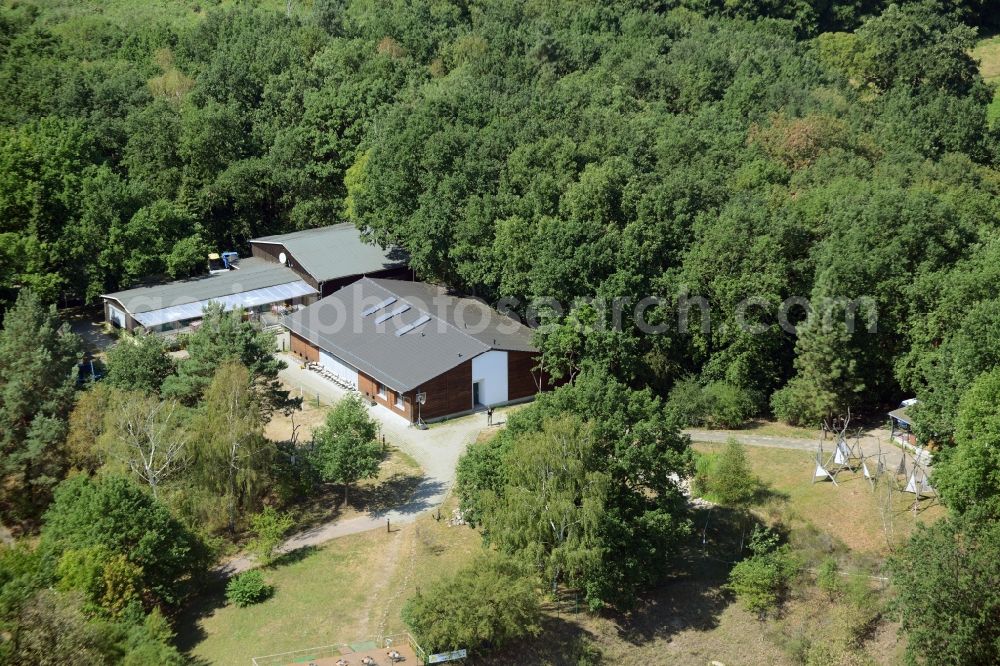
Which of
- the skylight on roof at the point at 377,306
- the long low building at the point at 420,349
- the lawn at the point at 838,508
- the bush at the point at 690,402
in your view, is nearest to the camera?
the lawn at the point at 838,508

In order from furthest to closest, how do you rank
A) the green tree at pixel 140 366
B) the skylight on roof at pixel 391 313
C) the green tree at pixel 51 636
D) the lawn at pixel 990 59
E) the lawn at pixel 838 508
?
the lawn at pixel 990 59 < the skylight on roof at pixel 391 313 < the green tree at pixel 140 366 < the lawn at pixel 838 508 < the green tree at pixel 51 636

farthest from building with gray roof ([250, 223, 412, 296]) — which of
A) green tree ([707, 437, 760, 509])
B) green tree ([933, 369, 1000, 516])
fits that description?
green tree ([933, 369, 1000, 516])

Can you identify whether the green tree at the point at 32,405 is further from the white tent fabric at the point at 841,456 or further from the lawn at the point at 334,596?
the white tent fabric at the point at 841,456

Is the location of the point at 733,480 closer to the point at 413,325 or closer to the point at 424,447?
the point at 424,447

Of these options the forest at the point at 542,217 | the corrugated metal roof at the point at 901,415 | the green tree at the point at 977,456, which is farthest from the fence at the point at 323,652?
the corrugated metal roof at the point at 901,415

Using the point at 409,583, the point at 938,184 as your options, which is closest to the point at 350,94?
the point at 938,184

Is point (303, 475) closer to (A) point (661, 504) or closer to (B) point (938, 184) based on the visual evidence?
(A) point (661, 504)

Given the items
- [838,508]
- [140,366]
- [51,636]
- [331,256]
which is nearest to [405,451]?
[140,366]
